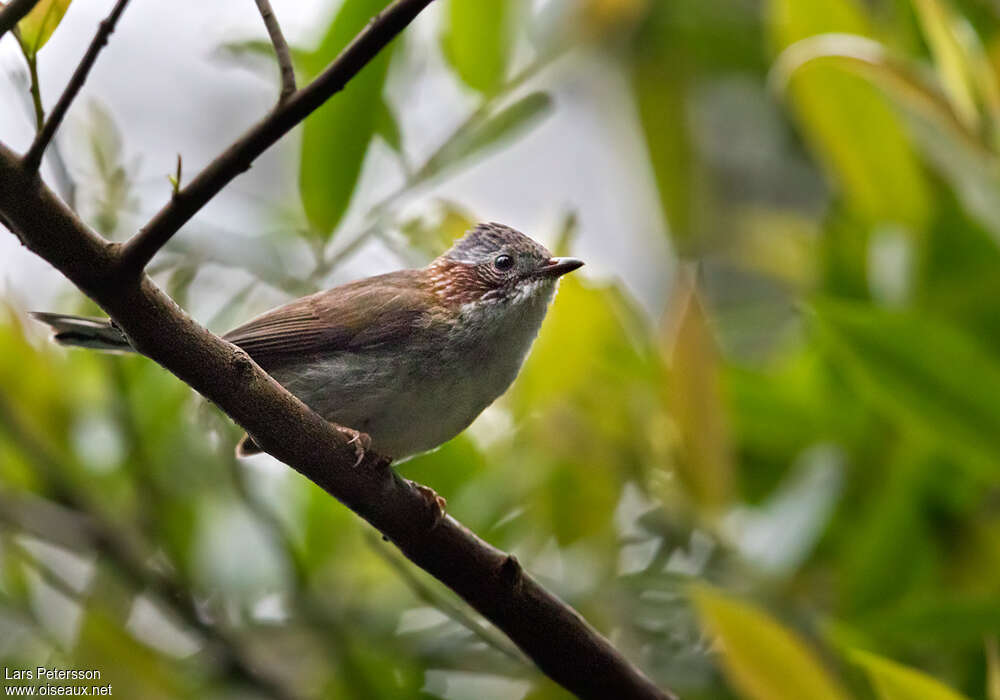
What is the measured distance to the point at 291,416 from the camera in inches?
87.0

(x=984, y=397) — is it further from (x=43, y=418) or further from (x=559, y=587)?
(x=43, y=418)

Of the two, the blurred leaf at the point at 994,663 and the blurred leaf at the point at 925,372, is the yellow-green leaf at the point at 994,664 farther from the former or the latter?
the blurred leaf at the point at 925,372

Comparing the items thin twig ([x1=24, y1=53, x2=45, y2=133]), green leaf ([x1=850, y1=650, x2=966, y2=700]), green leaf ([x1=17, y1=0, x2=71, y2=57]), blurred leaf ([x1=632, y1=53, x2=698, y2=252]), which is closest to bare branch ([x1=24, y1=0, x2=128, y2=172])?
thin twig ([x1=24, y1=53, x2=45, y2=133])

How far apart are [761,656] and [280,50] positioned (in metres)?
1.79

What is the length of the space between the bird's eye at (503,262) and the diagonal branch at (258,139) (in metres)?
2.10

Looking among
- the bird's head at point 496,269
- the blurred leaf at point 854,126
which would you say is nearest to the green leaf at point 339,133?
the bird's head at point 496,269

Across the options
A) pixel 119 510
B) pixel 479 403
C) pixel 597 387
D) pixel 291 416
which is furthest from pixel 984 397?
pixel 119 510

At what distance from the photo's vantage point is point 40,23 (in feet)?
6.51

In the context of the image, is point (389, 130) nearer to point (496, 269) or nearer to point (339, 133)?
point (339, 133)

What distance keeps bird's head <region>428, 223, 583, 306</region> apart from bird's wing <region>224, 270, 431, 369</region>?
0.20 metres

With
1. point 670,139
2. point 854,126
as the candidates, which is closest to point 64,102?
point 854,126

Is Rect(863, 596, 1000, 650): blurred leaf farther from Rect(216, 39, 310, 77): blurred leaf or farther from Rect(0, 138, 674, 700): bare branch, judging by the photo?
Rect(216, 39, 310, 77): blurred leaf

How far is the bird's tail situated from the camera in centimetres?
328

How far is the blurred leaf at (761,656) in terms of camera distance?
272cm
